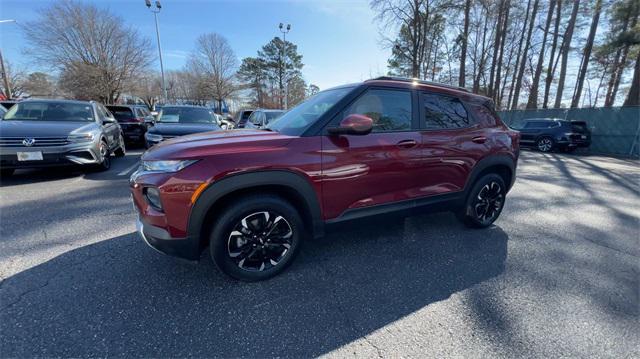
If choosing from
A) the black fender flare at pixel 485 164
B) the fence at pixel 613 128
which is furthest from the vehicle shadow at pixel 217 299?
the fence at pixel 613 128

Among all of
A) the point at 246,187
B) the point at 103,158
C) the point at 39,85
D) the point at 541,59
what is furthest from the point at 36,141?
the point at 39,85

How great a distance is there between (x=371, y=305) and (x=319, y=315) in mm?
431

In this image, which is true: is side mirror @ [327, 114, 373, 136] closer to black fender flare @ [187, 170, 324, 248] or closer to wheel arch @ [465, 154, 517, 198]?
black fender flare @ [187, 170, 324, 248]

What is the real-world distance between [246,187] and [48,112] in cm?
642

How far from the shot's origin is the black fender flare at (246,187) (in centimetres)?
201

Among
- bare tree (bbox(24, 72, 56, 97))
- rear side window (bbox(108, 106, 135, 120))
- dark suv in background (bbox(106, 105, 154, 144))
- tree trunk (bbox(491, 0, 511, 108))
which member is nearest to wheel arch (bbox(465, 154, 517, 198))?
dark suv in background (bbox(106, 105, 154, 144))

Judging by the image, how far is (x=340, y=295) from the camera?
2.22 metres

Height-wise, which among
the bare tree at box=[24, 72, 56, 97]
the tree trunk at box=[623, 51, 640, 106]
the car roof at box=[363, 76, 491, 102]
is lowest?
the car roof at box=[363, 76, 491, 102]

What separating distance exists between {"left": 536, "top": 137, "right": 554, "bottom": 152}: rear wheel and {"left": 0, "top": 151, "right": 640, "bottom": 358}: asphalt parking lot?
11175 mm

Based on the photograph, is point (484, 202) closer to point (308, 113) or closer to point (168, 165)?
point (308, 113)

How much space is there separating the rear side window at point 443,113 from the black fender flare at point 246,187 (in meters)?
1.52

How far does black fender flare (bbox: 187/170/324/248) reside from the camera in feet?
6.60

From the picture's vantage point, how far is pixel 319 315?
2004mm

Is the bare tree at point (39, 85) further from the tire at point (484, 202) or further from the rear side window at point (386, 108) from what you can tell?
the tire at point (484, 202)
